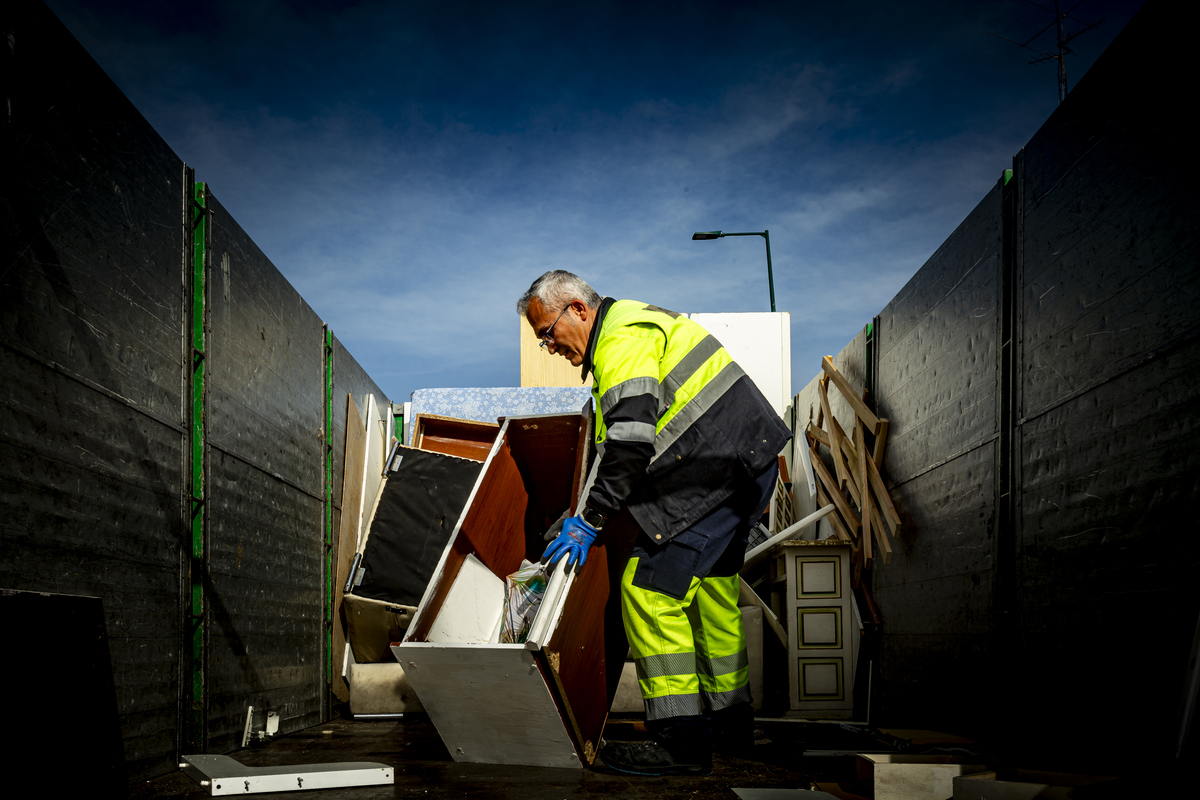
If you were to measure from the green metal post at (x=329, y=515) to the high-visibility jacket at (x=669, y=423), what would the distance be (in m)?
2.19

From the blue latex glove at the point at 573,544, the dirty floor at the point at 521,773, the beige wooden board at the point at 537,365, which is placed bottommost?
the dirty floor at the point at 521,773

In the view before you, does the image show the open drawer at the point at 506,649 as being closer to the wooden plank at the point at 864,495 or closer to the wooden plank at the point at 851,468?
the wooden plank at the point at 864,495

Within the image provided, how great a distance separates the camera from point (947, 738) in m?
2.78

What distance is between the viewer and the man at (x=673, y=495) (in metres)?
2.79

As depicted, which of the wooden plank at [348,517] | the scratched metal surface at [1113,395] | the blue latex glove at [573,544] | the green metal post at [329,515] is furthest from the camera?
the wooden plank at [348,517]

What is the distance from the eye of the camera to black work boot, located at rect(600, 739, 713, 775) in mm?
2676

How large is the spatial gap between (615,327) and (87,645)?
6.22 feet

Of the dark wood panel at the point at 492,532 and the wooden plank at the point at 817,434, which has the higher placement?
the wooden plank at the point at 817,434

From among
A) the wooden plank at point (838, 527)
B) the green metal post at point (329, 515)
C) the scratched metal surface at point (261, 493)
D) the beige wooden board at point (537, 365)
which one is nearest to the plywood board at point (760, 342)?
the wooden plank at point (838, 527)

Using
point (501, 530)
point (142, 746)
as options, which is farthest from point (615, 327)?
point (142, 746)

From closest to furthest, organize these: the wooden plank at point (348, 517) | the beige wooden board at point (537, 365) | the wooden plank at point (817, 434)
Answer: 1. the wooden plank at point (348, 517)
2. the wooden plank at point (817, 434)
3. the beige wooden board at point (537, 365)

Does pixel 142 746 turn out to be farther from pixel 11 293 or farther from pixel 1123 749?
pixel 1123 749

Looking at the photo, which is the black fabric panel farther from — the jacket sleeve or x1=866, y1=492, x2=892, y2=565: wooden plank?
x1=866, y1=492, x2=892, y2=565: wooden plank

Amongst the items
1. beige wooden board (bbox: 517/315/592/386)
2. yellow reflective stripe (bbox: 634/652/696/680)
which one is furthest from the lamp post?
yellow reflective stripe (bbox: 634/652/696/680)
